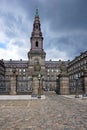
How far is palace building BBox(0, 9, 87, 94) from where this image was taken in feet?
104

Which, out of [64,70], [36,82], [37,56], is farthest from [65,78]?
[37,56]

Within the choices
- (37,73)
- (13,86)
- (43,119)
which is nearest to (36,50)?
(37,73)

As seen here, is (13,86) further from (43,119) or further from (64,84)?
(43,119)

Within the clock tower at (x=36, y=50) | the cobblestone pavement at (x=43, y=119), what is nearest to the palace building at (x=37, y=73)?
the clock tower at (x=36, y=50)

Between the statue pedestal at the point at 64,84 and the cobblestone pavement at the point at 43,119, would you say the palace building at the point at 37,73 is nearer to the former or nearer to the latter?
the statue pedestal at the point at 64,84

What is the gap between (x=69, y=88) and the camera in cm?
3288

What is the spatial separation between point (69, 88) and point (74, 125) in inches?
1018

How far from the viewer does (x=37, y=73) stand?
32.5 m

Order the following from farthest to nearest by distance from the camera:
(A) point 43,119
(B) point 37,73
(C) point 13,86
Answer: (B) point 37,73
(C) point 13,86
(A) point 43,119

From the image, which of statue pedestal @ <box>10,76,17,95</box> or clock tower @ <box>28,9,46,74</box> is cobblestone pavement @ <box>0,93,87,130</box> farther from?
clock tower @ <box>28,9,46,74</box>

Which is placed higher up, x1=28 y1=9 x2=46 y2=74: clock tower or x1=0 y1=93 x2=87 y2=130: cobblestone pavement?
x1=28 y1=9 x2=46 y2=74: clock tower

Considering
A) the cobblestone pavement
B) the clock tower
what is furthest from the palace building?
the cobblestone pavement

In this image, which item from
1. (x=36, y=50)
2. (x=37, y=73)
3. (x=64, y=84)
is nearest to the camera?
(x=64, y=84)

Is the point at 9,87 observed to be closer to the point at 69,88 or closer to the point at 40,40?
the point at 69,88
